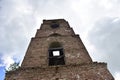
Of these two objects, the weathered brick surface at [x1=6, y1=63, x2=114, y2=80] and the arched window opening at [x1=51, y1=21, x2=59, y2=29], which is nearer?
the weathered brick surface at [x1=6, y1=63, x2=114, y2=80]

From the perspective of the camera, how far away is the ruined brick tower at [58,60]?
344 inches

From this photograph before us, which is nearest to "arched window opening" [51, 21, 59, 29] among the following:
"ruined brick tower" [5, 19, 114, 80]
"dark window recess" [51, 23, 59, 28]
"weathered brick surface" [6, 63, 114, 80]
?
"dark window recess" [51, 23, 59, 28]

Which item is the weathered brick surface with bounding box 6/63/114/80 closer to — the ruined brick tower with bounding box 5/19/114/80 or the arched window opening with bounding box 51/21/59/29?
the ruined brick tower with bounding box 5/19/114/80

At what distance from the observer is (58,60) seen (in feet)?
36.7

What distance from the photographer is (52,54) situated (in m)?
11.6

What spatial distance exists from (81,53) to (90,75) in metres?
1.90

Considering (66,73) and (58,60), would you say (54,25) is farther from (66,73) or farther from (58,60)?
(66,73)

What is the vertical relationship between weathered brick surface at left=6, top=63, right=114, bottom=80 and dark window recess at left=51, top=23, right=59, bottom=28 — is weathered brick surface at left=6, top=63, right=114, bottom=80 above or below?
below

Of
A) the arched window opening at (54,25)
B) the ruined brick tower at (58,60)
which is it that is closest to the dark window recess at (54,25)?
the arched window opening at (54,25)

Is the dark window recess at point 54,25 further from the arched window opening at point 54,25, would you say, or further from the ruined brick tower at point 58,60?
the ruined brick tower at point 58,60

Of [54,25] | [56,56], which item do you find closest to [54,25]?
[54,25]

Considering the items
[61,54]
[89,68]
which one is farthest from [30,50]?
[89,68]

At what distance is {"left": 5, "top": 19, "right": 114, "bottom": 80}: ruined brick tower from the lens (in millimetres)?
8734

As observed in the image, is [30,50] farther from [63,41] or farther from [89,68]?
[89,68]
